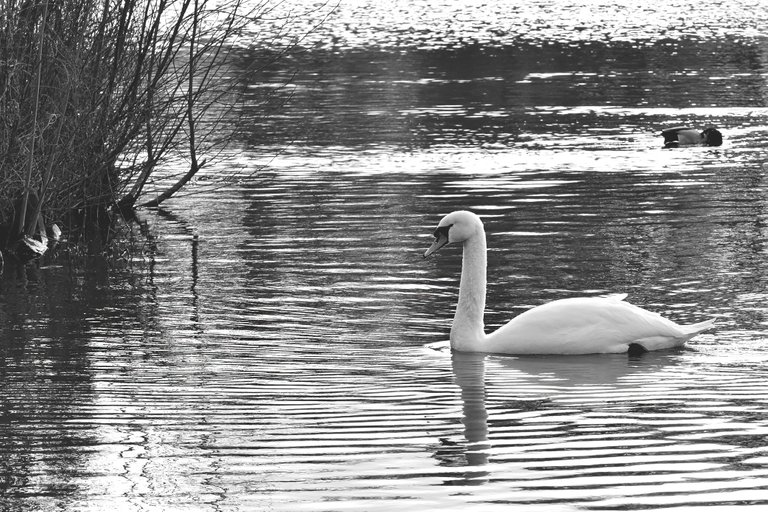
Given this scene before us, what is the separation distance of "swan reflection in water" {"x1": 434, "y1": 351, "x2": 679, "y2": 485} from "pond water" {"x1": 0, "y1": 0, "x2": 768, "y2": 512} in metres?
0.03

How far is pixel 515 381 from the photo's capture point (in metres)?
9.88

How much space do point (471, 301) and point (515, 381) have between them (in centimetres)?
147

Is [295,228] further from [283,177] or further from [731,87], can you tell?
[731,87]

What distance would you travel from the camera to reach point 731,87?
33344 millimetres

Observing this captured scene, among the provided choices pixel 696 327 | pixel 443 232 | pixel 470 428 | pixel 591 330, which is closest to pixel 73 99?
pixel 443 232

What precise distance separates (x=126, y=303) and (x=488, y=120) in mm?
15961

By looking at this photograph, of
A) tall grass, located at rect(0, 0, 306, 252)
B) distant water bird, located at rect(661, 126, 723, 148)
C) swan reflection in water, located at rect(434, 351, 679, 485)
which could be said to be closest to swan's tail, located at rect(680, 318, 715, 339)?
swan reflection in water, located at rect(434, 351, 679, 485)

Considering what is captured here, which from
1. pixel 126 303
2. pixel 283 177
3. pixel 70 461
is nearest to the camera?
pixel 70 461

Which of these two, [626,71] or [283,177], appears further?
[626,71]

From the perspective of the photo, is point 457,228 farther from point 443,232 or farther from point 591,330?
point 591,330

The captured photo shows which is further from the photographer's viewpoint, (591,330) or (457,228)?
(457,228)

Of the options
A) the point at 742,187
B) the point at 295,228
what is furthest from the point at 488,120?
the point at 295,228

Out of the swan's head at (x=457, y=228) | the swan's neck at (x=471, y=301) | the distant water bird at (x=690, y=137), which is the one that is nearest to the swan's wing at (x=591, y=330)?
the swan's neck at (x=471, y=301)

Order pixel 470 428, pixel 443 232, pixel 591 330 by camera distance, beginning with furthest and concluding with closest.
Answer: pixel 443 232 → pixel 591 330 → pixel 470 428
